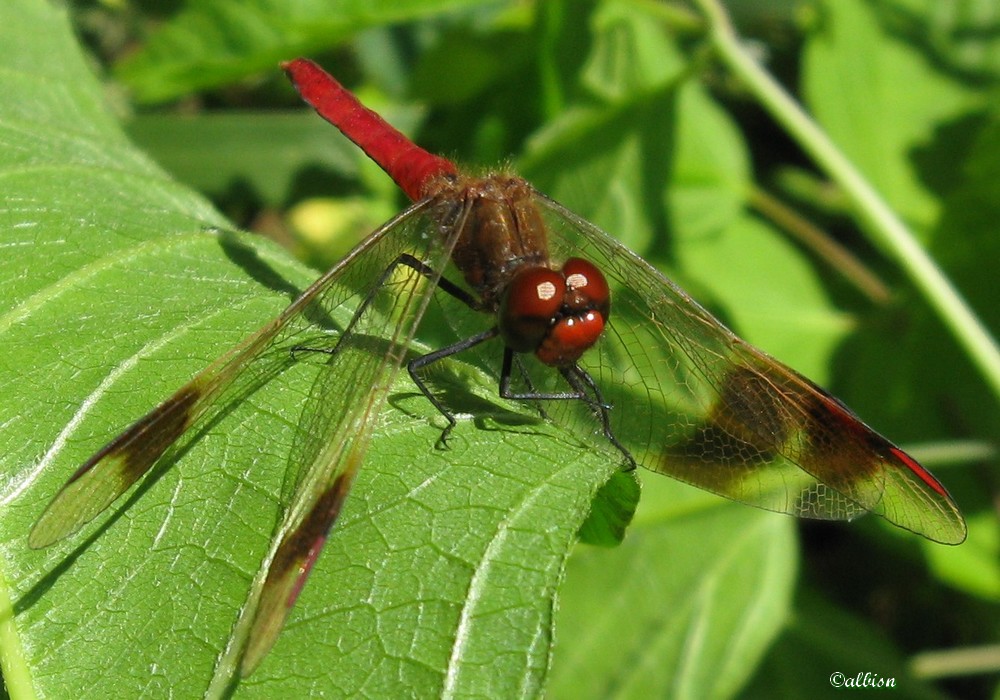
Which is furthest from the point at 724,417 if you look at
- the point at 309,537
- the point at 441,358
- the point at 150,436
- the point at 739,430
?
the point at 150,436

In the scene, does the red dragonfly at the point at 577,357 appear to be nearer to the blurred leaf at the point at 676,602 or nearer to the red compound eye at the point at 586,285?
the red compound eye at the point at 586,285

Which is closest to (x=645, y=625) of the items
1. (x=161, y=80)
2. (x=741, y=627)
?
(x=741, y=627)

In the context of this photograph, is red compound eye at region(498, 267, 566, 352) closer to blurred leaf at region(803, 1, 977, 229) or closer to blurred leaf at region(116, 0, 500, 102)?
blurred leaf at region(116, 0, 500, 102)

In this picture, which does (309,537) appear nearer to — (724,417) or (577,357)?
(577,357)

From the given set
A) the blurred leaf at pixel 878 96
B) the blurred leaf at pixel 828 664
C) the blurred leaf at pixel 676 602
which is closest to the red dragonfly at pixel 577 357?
the blurred leaf at pixel 676 602

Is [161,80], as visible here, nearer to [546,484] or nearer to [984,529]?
[546,484]

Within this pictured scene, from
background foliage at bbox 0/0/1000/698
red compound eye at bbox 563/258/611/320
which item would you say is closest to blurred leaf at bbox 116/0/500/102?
background foliage at bbox 0/0/1000/698
